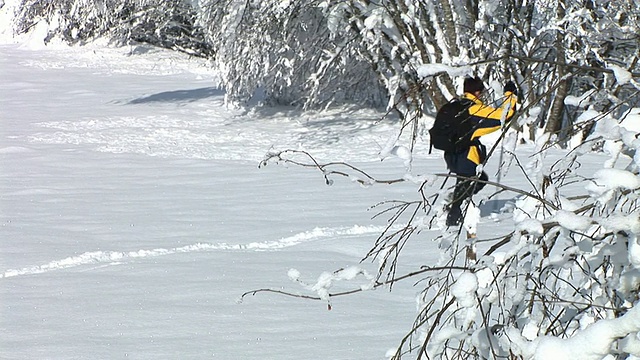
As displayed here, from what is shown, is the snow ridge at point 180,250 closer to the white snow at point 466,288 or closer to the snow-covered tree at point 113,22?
the white snow at point 466,288

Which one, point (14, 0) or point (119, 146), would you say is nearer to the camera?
point (119, 146)

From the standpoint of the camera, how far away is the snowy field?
4457 mm

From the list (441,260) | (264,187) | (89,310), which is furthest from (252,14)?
(441,260)

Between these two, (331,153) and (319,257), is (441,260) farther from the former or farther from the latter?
(331,153)

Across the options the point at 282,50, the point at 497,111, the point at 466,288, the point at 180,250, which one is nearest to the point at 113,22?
the point at 282,50

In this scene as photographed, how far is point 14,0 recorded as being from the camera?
26203 mm

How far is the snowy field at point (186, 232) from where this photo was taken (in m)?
4.46

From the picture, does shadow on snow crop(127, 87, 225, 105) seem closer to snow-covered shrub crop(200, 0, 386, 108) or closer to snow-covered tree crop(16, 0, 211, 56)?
snow-covered shrub crop(200, 0, 386, 108)

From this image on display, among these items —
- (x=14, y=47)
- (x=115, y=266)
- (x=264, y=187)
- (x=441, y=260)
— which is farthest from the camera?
(x=14, y=47)

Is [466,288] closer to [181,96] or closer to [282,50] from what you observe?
[282,50]

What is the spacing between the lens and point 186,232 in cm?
723

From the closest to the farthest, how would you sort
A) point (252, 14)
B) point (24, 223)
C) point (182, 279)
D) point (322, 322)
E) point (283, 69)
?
point (322, 322)
point (182, 279)
point (24, 223)
point (252, 14)
point (283, 69)

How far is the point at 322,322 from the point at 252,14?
8.70 metres

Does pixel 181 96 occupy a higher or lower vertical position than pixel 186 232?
lower
